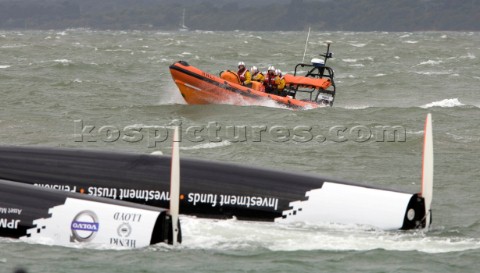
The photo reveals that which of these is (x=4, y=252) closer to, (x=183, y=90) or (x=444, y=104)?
(x=183, y=90)

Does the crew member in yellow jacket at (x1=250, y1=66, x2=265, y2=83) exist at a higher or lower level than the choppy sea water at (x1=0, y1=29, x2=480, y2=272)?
higher

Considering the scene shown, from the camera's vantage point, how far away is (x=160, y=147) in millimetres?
20234

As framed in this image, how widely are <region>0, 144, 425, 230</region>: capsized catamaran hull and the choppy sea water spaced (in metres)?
0.25

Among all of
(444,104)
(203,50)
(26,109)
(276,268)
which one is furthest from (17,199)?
(203,50)

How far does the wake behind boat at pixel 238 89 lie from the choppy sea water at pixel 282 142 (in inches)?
13.3

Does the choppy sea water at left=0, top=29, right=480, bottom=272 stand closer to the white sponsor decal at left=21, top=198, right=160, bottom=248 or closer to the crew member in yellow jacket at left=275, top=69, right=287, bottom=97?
the white sponsor decal at left=21, top=198, right=160, bottom=248

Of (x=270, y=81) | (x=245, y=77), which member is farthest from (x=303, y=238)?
(x=245, y=77)

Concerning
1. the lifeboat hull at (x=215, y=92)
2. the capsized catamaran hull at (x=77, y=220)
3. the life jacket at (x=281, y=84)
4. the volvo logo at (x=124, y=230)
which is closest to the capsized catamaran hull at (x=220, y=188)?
the capsized catamaran hull at (x=77, y=220)

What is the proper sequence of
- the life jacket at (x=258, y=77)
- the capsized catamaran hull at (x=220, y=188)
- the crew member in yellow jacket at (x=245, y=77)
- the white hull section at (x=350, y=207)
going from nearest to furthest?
the white hull section at (x=350, y=207) → the capsized catamaran hull at (x=220, y=188) → the crew member in yellow jacket at (x=245, y=77) → the life jacket at (x=258, y=77)

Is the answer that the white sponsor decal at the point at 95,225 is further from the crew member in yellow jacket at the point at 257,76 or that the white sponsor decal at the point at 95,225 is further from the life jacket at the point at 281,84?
the crew member in yellow jacket at the point at 257,76

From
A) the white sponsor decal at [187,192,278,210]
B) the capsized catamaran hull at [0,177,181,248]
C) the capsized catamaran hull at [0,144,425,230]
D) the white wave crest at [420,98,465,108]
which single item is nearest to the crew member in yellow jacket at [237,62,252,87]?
the white wave crest at [420,98,465,108]

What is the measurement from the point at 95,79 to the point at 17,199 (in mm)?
26066

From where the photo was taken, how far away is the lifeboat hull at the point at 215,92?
87.0 ft

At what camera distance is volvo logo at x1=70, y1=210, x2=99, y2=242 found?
1186 cm
